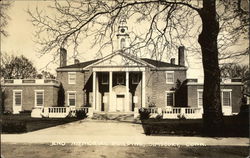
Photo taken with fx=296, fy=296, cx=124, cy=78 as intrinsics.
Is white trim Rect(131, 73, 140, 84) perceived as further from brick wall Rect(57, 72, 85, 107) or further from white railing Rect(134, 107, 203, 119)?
white railing Rect(134, 107, 203, 119)

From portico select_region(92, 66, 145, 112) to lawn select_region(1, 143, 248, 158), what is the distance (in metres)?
25.3

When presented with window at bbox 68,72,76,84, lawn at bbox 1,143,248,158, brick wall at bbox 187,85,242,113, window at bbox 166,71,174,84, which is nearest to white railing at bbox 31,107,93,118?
window at bbox 68,72,76,84

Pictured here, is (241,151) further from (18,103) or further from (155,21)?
(18,103)

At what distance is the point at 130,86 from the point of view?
38.8 meters

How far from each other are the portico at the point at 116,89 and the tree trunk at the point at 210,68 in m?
22.4

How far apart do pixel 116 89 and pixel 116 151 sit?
1117 inches

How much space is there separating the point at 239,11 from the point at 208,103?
446 centimetres

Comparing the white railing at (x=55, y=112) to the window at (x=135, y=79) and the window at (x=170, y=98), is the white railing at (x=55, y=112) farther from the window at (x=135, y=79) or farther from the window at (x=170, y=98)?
the window at (x=170, y=98)

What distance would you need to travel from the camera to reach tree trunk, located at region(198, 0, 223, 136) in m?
13.2

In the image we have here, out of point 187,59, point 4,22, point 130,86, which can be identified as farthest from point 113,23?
point 130,86

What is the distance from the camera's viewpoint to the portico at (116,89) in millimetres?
36844

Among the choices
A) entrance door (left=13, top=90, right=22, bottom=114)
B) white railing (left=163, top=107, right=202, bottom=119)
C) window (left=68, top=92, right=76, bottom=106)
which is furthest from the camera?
window (left=68, top=92, right=76, bottom=106)

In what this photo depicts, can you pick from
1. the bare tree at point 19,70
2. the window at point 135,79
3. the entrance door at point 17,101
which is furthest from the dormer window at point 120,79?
the entrance door at point 17,101

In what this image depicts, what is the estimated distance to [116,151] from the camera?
10.4m
